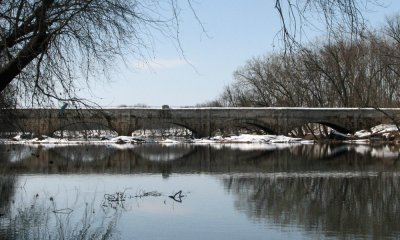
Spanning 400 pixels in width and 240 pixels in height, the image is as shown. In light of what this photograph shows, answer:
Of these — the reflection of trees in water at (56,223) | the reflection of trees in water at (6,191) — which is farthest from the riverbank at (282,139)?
the reflection of trees in water at (56,223)

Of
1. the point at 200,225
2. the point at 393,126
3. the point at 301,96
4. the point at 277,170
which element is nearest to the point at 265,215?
the point at 200,225

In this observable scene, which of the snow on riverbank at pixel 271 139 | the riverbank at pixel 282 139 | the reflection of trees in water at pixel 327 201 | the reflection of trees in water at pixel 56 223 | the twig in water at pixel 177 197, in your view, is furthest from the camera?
the snow on riverbank at pixel 271 139

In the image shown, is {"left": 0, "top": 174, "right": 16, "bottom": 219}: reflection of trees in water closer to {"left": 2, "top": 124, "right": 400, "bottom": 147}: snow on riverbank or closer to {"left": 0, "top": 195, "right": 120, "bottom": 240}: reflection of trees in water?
{"left": 0, "top": 195, "right": 120, "bottom": 240}: reflection of trees in water

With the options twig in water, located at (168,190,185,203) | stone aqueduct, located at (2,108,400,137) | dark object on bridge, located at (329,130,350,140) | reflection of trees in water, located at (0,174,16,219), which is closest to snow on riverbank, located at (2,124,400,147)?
dark object on bridge, located at (329,130,350,140)

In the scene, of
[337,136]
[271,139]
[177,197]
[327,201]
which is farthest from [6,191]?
[337,136]

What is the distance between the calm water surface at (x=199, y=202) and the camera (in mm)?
9312

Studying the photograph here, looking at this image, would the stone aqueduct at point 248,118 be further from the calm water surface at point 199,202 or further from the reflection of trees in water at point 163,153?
the calm water surface at point 199,202

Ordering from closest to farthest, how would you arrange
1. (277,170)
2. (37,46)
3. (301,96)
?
(37,46) < (277,170) < (301,96)

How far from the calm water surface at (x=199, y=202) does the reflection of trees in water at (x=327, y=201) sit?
0.06 feet

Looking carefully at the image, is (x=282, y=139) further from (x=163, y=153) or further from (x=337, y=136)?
(x=163, y=153)

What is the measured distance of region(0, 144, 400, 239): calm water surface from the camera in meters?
9.31

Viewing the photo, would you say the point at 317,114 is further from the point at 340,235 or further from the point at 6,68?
the point at 6,68

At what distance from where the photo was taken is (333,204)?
39.9ft

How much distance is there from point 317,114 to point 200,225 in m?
40.6
